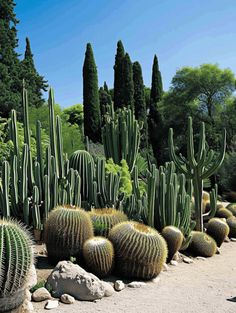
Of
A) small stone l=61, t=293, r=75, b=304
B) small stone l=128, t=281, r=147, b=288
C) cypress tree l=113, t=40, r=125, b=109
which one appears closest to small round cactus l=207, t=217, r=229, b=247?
small stone l=128, t=281, r=147, b=288

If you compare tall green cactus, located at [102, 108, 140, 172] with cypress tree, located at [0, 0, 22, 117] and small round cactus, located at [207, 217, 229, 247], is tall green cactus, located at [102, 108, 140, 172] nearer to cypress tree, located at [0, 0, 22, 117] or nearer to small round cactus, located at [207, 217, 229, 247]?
small round cactus, located at [207, 217, 229, 247]

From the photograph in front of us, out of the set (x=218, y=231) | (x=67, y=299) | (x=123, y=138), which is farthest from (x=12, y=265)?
(x=123, y=138)

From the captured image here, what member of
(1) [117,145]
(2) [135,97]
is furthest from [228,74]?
(1) [117,145]

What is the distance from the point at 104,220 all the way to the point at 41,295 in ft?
6.41

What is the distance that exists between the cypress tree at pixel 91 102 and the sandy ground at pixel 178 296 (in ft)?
74.6

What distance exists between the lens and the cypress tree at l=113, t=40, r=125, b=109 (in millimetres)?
29922

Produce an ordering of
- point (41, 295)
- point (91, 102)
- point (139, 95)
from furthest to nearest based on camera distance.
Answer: point (139, 95) → point (91, 102) → point (41, 295)

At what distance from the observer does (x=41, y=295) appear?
188 inches

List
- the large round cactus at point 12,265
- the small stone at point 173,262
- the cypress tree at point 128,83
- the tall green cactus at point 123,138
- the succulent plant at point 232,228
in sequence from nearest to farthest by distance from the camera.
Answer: the large round cactus at point 12,265 < the small stone at point 173,262 < the succulent plant at point 232,228 < the tall green cactus at point 123,138 < the cypress tree at point 128,83

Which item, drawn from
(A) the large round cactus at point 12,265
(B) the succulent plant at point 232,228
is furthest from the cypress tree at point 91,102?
(A) the large round cactus at point 12,265

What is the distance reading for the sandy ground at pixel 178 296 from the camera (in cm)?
468

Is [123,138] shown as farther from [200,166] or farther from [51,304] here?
[51,304]

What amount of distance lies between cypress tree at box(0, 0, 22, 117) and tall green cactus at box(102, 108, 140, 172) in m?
9.41

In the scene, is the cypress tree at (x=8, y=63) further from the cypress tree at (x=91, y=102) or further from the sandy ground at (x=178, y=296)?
the sandy ground at (x=178, y=296)
